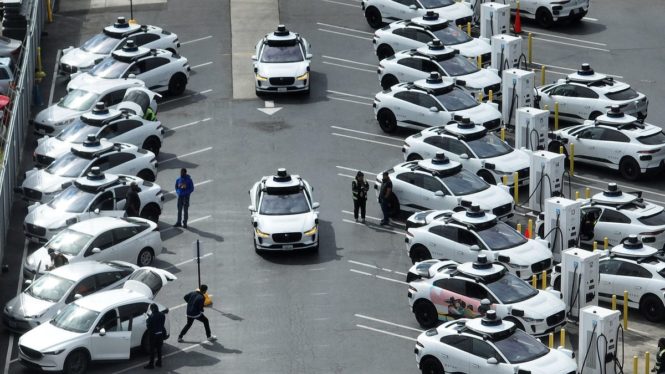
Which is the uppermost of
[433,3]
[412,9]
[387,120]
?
[433,3]

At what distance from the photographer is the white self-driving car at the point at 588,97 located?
52438 mm

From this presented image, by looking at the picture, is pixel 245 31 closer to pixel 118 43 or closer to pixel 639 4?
pixel 118 43

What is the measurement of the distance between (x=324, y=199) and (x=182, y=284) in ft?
21.0

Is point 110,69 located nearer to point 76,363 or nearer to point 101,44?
point 101,44

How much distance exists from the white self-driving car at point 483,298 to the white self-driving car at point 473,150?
7727 millimetres

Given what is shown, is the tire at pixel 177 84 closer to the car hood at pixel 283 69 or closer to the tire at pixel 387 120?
the car hood at pixel 283 69

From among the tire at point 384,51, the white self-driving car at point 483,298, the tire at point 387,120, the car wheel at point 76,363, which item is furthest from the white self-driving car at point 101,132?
the white self-driving car at point 483,298

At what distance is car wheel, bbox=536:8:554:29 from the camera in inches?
2408

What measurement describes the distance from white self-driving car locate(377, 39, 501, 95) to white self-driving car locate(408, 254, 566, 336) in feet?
47.8

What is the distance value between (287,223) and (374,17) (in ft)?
59.7

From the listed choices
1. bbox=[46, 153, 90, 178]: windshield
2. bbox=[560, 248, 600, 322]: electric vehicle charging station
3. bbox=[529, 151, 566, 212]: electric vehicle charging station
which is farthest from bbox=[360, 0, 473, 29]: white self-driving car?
bbox=[560, 248, 600, 322]: electric vehicle charging station

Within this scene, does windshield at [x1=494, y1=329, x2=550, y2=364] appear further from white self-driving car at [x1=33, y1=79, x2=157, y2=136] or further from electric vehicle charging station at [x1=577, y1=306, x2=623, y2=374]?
white self-driving car at [x1=33, y1=79, x2=157, y2=136]

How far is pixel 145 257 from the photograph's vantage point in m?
44.1

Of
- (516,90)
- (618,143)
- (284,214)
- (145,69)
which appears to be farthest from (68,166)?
(618,143)
